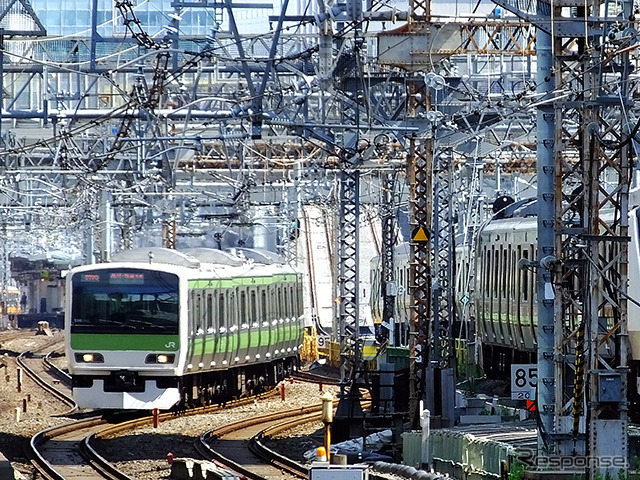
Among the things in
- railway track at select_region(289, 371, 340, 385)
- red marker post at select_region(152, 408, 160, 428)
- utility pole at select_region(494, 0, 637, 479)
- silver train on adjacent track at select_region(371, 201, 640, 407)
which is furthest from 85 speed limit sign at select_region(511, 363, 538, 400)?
railway track at select_region(289, 371, 340, 385)

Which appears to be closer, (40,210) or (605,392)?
(605,392)

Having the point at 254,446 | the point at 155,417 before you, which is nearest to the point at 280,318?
the point at 155,417

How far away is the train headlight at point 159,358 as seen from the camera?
23.6 m

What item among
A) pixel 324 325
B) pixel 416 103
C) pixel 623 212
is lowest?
pixel 324 325

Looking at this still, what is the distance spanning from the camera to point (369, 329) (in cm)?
5391

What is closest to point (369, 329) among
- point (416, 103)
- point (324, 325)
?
point (324, 325)

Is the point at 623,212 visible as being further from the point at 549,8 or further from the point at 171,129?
the point at 171,129

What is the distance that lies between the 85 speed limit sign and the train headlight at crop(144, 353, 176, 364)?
30.0 ft

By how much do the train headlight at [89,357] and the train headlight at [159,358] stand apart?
704 millimetres

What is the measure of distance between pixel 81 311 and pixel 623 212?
11.6 metres

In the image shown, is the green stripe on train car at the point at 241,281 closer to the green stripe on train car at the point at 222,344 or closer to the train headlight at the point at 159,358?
the green stripe on train car at the point at 222,344

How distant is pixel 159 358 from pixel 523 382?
363 inches

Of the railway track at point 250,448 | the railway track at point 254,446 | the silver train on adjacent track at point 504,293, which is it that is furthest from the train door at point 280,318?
the railway track at point 250,448

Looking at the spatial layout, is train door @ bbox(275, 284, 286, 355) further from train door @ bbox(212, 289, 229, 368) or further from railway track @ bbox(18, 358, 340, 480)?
train door @ bbox(212, 289, 229, 368)
